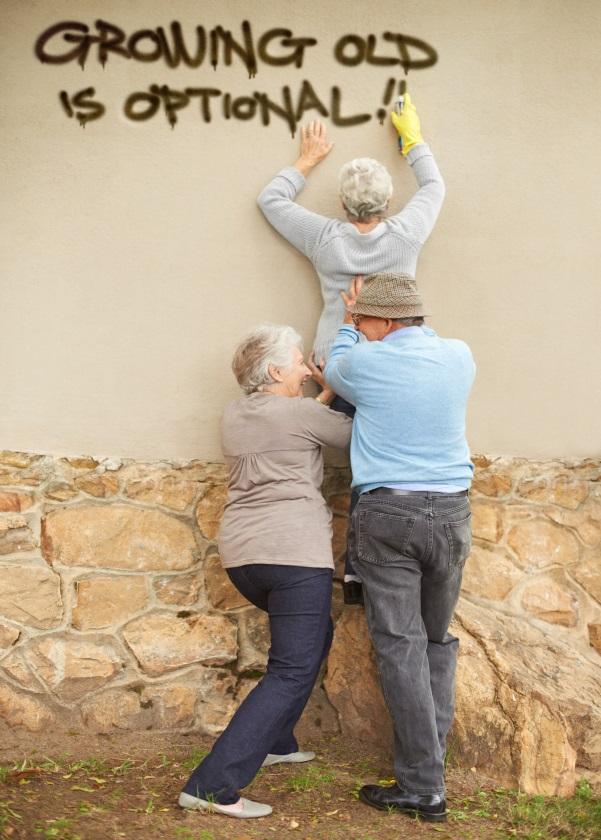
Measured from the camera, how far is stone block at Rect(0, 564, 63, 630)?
4332 millimetres

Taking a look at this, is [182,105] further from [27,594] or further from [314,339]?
[27,594]

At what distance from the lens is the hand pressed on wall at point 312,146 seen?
4.43 meters

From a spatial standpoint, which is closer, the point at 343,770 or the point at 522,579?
the point at 343,770

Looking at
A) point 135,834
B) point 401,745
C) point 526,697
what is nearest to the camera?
point 135,834

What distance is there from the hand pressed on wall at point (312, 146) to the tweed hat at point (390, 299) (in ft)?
2.73

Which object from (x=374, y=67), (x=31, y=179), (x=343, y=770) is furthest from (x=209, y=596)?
(x=374, y=67)

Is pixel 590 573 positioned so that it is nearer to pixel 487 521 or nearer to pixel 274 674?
pixel 487 521

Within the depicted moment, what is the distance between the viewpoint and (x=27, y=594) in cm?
434

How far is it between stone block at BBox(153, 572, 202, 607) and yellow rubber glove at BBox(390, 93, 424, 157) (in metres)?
2.14

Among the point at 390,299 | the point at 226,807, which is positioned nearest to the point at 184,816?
the point at 226,807

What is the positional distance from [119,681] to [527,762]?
5.81 feet

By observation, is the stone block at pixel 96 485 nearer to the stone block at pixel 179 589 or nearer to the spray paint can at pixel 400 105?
the stone block at pixel 179 589

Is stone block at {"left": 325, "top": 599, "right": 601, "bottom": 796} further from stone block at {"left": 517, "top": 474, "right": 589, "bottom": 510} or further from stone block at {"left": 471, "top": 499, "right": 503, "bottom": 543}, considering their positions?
stone block at {"left": 517, "top": 474, "right": 589, "bottom": 510}

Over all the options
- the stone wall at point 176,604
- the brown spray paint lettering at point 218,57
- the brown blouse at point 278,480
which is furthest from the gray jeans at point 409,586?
the brown spray paint lettering at point 218,57
